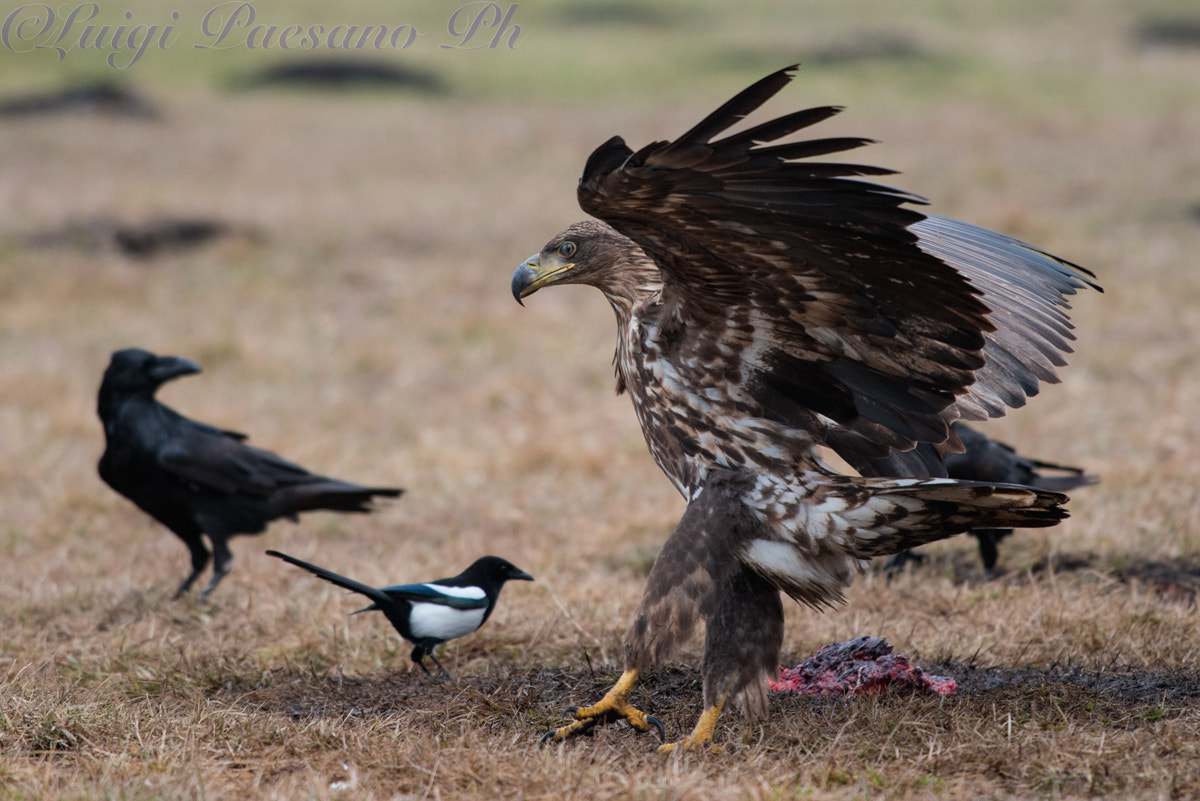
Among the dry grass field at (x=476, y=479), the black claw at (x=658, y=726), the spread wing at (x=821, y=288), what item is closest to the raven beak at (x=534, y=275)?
the spread wing at (x=821, y=288)

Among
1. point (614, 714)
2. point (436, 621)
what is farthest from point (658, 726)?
point (436, 621)

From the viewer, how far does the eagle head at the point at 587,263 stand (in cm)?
387

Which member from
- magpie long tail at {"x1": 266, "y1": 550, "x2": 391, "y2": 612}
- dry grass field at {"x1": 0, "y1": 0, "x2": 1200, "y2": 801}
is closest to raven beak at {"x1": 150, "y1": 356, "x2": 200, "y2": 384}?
dry grass field at {"x1": 0, "y1": 0, "x2": 1200, "y2": 801}

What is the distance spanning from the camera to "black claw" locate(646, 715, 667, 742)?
10.7 feet

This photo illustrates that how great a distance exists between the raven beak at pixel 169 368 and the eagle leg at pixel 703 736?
308 cm

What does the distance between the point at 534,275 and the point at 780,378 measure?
35.9 inches

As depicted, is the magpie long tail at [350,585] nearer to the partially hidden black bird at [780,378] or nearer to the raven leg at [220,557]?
the partially hidden black bird at [780,378]

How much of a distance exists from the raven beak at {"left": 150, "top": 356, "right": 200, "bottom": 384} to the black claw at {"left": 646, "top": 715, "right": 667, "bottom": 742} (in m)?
2.93

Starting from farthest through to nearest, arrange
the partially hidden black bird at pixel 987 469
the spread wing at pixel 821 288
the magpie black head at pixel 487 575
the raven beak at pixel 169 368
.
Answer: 1. the raven beak at pixel 169 368
2. the partially hidden black bird at pixel 987 469
3. the magpie black head at pixel 487 575
4. the spread wing at pixel 821 288

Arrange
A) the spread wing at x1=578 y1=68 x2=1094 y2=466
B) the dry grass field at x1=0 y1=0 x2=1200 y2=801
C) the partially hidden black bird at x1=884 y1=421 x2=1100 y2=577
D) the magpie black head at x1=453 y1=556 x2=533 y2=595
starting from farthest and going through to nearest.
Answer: the partially hidden black bird at x1=884 y1=421 x2=1100 y2=577
the magpie black head at x1=453 y1=556 x2=533 y2=595
the dry grass field at x1=0 y1=0 x2=1200 y2=801
the spread wing at x1=578 y1=68 x2=1094 y2=466

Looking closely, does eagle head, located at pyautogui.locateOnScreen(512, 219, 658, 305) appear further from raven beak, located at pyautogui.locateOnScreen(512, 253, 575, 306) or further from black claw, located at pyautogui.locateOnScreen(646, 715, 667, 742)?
black claw, located at pyautogui.locateOnScreen(646, 715, 667, 742)

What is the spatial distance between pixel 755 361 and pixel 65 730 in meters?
2.15

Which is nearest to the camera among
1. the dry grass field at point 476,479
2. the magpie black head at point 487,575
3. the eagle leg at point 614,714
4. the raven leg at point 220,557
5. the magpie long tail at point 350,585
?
the dry grass field at point 476,479

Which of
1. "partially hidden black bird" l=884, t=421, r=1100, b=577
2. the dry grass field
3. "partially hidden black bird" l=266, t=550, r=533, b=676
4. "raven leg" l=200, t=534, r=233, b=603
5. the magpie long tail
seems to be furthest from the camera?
"raven leg" l=200, t=534, r=233, b=603
